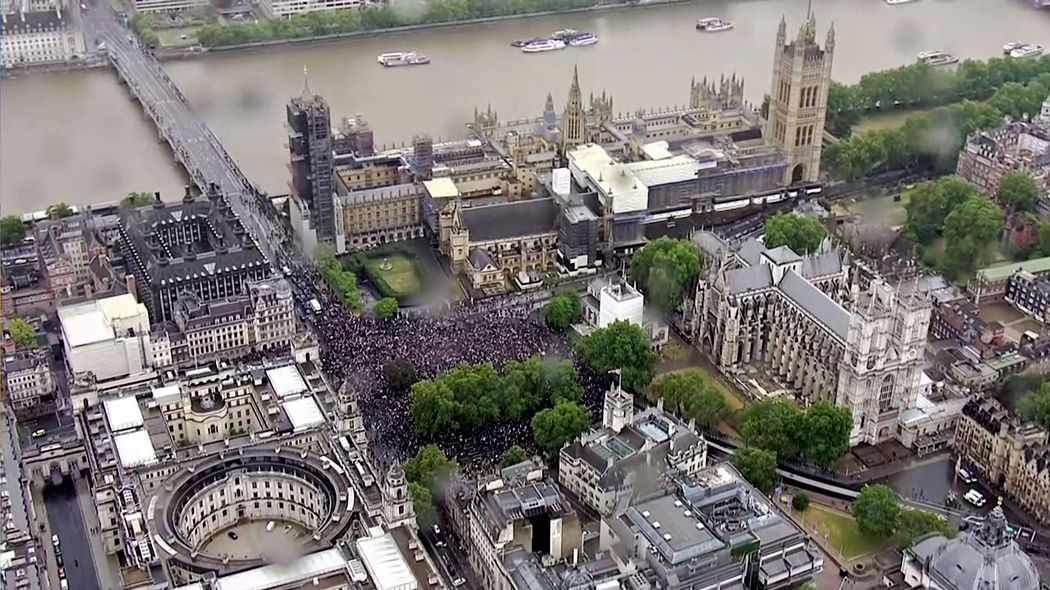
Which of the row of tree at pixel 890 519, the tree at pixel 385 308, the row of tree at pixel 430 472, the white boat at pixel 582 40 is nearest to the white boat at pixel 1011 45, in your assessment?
the white boat at pixel 582 40

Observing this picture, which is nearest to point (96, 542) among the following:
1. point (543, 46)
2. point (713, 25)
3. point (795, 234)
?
point (795, 234)

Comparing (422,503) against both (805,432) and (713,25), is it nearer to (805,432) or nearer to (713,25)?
(805,432)

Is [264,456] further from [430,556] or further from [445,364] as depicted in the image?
[445,364]

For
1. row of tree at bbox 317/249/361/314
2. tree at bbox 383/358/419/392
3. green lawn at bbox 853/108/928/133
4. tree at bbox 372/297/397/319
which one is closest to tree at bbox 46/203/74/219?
row of tree at bbox 317/249/361/314

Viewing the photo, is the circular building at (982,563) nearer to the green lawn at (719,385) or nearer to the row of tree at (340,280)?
the green lawn at (719,385)

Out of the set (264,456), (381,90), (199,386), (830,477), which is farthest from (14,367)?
(381,90)
